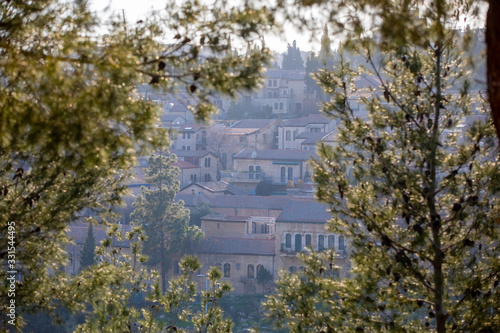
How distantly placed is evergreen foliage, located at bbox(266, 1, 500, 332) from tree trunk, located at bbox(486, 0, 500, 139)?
2.35 m

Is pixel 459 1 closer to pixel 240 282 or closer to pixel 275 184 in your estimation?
pixel 240 282

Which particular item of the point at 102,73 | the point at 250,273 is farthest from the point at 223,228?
the point at 102,73

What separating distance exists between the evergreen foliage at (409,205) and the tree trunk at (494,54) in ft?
7.71

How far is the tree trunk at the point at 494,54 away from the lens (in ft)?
10.3

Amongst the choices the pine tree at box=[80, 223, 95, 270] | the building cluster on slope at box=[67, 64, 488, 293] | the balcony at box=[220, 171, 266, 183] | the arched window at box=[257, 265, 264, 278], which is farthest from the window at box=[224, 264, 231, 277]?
the balcony at box=[220, 171, 266, 183]

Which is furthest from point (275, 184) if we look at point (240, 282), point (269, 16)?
point (269, 16)

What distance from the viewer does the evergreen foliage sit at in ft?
19.0

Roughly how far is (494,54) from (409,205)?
120 inches

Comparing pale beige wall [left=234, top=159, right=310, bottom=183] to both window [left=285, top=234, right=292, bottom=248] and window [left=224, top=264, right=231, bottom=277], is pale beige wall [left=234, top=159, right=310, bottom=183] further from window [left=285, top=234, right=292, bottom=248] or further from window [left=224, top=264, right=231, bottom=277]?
window [left=224, top=264, right=231, bottom=277]

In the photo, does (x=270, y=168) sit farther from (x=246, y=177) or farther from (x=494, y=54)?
(x=494, y=54)

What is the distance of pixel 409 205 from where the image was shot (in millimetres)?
6027

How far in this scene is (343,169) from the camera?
21.5 feet

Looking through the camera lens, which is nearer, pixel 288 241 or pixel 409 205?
pixel 409 205

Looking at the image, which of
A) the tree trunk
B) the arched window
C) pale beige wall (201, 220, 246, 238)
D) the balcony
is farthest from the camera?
the balcony
